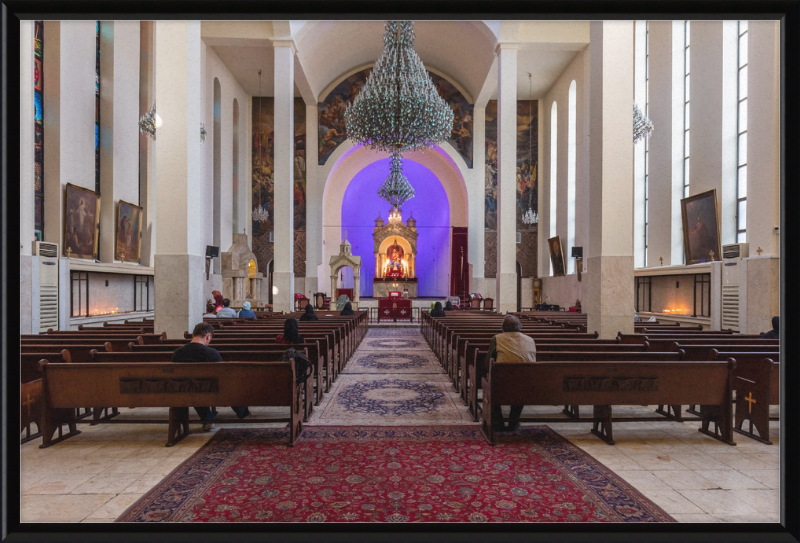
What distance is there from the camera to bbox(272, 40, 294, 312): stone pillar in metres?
13.6

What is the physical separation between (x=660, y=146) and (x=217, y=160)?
1418 centimetres

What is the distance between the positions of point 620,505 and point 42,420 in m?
4.22

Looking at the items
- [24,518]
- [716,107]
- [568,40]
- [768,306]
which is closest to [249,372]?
[24,518]

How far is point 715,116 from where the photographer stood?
10227 mm

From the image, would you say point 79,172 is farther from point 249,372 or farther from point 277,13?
point 277,13

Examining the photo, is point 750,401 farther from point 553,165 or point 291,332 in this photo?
point 553,165

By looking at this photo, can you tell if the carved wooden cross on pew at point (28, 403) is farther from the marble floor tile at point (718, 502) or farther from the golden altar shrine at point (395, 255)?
the golden altar shrine at point (395, 255)

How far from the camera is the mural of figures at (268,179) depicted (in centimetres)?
2058

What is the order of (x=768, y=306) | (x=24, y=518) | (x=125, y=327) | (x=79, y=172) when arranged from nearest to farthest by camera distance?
1. (x=24, y=518)
2. (x=768, y=306)
3. (x=125, y=327)
4. (x=79, y=172)

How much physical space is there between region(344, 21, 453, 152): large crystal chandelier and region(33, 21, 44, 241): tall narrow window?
21.2ft

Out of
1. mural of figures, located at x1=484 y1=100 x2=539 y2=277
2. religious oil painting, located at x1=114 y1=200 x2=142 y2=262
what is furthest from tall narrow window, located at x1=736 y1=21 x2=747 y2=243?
religious oil painting, located at x1=114 y1=200 x2=142 y2=262

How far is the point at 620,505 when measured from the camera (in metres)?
2.78

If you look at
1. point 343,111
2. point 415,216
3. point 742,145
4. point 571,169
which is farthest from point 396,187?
point 415,216

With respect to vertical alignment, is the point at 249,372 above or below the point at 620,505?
above
